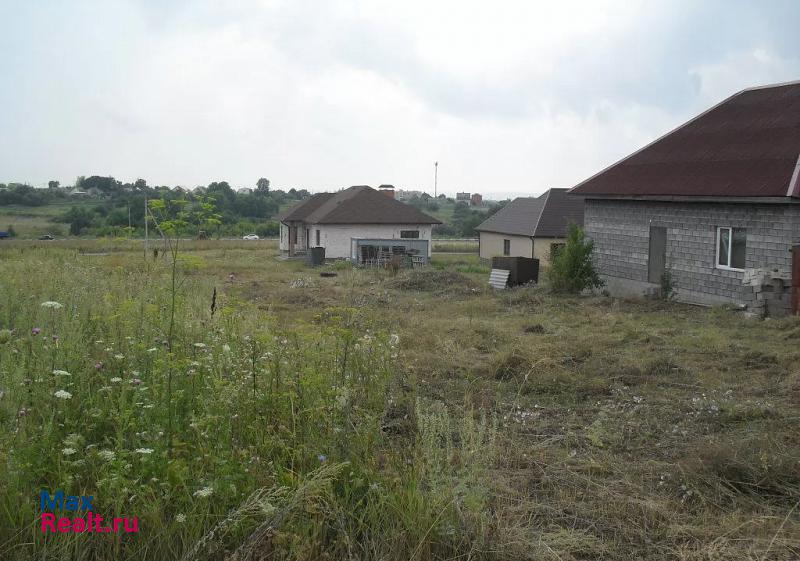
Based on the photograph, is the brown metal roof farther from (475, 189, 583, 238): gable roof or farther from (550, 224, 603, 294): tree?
(550, 224, 603, 294): tree

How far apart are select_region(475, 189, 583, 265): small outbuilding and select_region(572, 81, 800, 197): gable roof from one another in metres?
11.6

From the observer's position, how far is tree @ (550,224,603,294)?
2225 centimetres

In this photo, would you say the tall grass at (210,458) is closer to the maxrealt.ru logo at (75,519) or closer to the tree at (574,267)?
the maxrealt.ru logo at (75,519)

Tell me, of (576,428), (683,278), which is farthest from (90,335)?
(683,278)

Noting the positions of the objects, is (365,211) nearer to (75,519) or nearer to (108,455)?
(108,455)

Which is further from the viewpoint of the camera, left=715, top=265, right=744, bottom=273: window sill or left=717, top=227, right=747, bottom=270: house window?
left=717, top=227, right=747, bottom=270: house window

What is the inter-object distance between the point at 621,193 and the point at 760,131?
3832 mm

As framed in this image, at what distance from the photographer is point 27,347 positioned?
642cm

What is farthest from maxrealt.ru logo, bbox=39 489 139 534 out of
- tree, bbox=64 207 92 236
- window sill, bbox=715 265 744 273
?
tree, bbox=64 207 92 236

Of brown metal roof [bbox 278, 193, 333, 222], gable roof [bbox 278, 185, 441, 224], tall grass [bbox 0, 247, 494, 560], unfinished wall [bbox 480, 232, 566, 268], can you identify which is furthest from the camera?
brown metal roof [bbox 278, 193, 333, 222]

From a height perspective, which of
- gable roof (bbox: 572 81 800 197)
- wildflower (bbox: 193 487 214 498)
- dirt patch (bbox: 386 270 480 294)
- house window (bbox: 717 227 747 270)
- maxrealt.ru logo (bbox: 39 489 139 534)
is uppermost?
gable roof (bbox: 572 81 800 197)

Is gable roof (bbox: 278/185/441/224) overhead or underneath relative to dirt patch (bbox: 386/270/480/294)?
overhead

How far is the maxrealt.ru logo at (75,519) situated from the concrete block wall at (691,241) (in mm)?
16007

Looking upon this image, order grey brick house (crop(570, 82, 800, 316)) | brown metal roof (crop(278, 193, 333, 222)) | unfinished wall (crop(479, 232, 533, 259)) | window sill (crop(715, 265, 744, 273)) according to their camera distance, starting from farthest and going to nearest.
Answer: brown metal roof (crop(278, 193, 333, 222))
unfinished wall (crop(479, 232, 533, 259))
window sill (crop(715, 265, 744, 273))
grey brick house (crop(570, 82, 800, 316))
